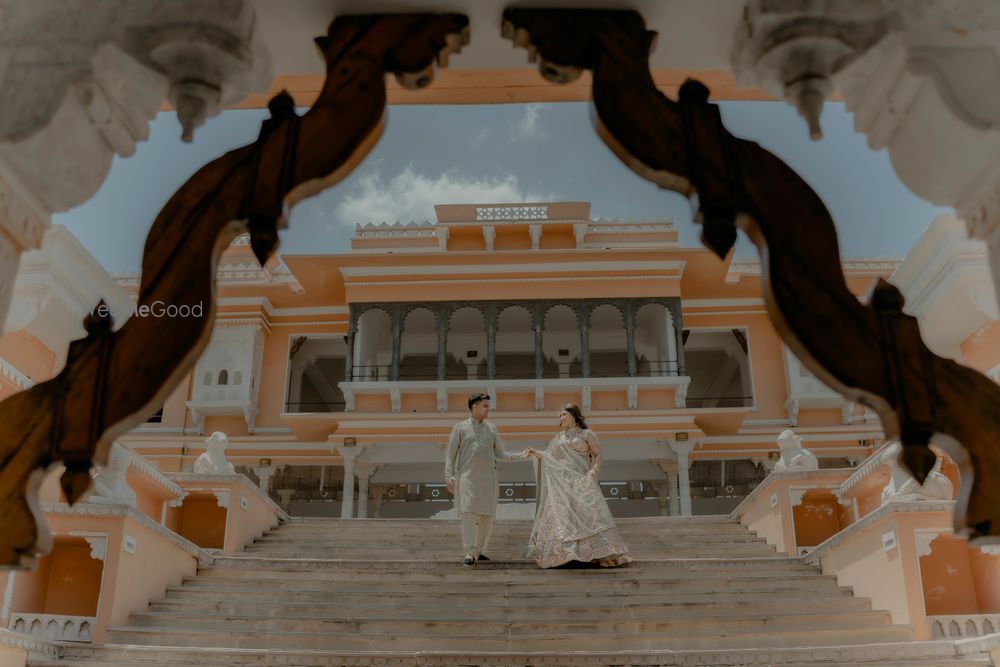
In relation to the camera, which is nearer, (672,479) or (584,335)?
(672,479)

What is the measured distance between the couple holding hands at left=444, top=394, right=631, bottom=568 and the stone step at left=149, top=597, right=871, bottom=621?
3.04ft

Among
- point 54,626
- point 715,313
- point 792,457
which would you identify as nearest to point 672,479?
point 715,313

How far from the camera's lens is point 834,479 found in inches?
398

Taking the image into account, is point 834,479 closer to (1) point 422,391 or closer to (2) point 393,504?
(1) point 422,391

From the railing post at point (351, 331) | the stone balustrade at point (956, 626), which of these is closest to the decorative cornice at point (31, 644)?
the stone balustrade at point (956, 626)

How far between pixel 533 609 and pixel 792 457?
161 inches

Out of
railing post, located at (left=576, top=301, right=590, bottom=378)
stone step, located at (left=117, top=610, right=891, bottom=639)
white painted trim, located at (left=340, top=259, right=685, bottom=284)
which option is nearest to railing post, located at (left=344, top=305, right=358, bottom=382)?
white painted trim, located at (left=340, top=259, right=685, bottom=284)

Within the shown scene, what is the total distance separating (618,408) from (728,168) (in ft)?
48.2

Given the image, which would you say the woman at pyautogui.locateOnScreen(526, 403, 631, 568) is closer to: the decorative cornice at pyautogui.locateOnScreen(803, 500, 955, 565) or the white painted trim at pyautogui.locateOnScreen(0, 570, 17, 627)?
the decorative cornice at pyautogui.locateOnScreen(803, 500, 955, 565)

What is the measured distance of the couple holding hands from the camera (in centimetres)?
859

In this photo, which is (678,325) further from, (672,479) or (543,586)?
(543,586)

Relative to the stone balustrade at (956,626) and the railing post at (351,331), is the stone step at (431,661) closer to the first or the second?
the stone balustrade at (956,626)

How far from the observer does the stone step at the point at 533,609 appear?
7.41 m

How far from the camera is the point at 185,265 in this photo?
2176 millimetres
